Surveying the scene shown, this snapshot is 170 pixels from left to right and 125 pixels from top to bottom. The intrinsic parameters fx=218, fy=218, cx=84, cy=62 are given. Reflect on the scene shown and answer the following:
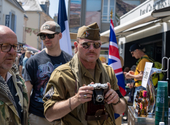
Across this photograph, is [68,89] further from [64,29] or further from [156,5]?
[156,5]

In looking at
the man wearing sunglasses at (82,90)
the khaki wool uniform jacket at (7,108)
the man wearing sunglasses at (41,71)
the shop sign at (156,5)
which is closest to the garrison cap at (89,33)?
the man wearing sunglasses at (82,90)

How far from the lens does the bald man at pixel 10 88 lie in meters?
1.56

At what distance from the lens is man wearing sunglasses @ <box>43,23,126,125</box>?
1.68m

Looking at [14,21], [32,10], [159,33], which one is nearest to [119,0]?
[14,21]

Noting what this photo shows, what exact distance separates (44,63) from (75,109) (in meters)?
1.20

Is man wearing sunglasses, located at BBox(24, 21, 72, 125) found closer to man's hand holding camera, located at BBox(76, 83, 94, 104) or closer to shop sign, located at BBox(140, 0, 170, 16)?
man's hand holding camera, located at BBox(76, 83, 94, 104)

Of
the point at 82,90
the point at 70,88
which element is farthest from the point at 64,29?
the point at 82,90

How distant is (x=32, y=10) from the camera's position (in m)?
35.1

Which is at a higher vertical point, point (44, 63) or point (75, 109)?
point (44, 63)

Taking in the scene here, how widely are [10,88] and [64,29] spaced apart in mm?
3596

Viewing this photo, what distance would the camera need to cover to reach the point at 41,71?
2818 millimetres

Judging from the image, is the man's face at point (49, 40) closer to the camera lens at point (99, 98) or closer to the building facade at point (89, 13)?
the camera lens at point (99, 98)

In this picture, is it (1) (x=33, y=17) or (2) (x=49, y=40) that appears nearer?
(2) (x=49, y=40)

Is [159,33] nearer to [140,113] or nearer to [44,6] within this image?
[140,113]
